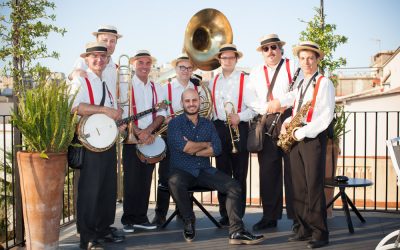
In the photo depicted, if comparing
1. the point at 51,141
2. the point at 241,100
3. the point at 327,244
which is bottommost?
the point at 327,244

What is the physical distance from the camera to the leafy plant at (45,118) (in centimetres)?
357

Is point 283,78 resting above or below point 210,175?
above

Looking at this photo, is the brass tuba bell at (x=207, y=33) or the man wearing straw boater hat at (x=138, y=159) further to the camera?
the brass tuba bell at (x=207, y=33)

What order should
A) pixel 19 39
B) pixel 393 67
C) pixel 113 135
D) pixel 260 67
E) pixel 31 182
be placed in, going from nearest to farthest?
pixel 31 182, pixel 113 135, pixel 260 67, pixel 19 39, pixel 393 67

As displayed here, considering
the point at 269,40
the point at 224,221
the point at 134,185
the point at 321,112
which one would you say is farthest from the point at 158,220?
the point at 269,40

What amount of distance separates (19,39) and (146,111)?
7.09 m

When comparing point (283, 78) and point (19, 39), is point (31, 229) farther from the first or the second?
point (19, 39)

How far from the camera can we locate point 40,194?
3602 mm

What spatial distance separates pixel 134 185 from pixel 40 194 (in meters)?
1.26

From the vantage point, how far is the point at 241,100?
4828 millimetres

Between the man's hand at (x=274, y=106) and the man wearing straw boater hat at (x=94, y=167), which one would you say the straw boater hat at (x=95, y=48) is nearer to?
the man wearing straw boater hat at (x=94, y=167)

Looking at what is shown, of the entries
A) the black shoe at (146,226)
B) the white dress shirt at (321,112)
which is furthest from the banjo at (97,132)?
the white dress shirt at (321,112)

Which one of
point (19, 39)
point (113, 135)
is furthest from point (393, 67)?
point (113, 135)

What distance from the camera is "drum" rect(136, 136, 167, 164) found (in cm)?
451
